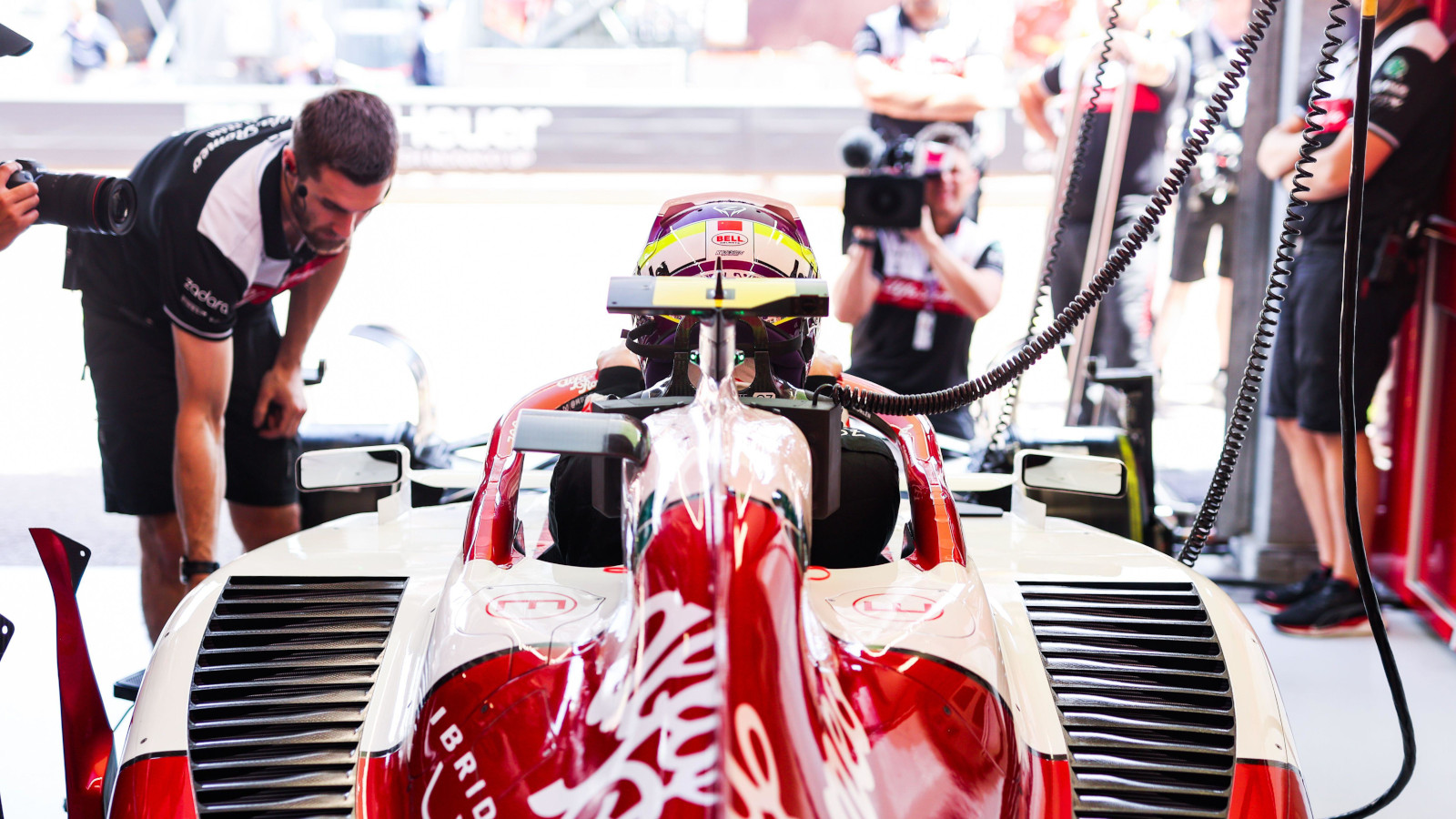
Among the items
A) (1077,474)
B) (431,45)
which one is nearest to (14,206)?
(1077,474)

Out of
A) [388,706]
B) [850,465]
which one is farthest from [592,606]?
[850,465]

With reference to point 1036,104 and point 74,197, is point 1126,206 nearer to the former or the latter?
point 1036,104

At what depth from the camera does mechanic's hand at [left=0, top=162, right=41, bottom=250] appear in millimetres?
1666

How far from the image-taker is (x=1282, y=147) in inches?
126

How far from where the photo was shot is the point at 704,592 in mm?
960

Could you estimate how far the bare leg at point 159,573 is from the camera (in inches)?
106

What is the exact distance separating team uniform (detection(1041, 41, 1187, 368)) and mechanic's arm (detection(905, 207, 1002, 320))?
0.43 meters

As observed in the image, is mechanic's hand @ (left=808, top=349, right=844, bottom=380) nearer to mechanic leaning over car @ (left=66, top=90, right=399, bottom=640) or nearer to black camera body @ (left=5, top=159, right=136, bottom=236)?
mechanic leaning over car @ (left=66, top=90, right=399, bottom=640)

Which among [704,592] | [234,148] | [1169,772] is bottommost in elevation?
[1169,772]

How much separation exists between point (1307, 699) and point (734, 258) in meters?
1.99

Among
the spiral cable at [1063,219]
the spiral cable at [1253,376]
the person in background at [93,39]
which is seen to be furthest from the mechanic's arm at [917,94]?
the person in background at [93,39]

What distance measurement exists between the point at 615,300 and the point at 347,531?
851 millimetres

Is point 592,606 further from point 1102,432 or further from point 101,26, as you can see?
point 101,26

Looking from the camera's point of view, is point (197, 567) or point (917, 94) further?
point (917, 94)
